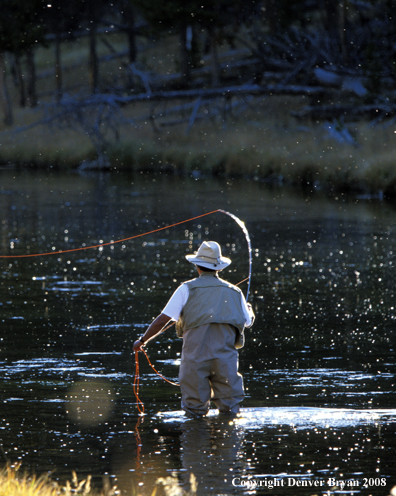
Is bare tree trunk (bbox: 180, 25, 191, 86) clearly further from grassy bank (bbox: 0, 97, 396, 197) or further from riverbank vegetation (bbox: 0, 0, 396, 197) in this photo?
grassy bank (bbox: 0, 97, 396, 197)

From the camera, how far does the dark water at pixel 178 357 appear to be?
632 centimetres

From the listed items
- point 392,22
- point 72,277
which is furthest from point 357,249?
point 392,22

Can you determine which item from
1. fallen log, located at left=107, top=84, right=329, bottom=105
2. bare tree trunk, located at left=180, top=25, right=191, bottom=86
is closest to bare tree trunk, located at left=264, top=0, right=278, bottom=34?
bare tree trunk, located at left=180, top=25, right=191, bottom=86

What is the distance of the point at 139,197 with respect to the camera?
27266mm

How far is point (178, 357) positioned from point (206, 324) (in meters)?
3.03

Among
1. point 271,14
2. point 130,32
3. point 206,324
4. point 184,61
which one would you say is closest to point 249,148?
point 271,14

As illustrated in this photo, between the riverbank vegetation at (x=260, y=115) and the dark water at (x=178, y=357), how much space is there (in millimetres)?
9614

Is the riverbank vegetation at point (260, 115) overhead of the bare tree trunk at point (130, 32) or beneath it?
beneath

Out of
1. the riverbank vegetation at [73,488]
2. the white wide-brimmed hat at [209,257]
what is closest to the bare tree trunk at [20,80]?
the white wide-brimmed hat at [209,257]

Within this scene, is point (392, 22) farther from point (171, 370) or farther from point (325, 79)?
point (171, 370)

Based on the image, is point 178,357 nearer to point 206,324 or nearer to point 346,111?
point 206,324

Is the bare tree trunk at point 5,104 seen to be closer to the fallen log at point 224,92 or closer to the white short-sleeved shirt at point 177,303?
the fallen log at point 224,92

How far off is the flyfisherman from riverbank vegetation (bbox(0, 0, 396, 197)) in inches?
817

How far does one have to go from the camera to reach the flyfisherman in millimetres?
6840
